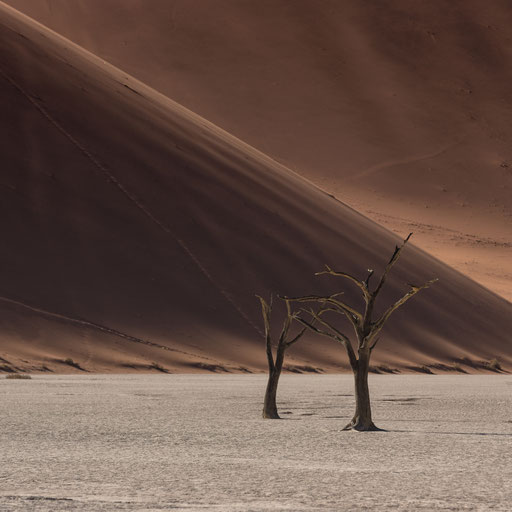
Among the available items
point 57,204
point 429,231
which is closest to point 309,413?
point 57,204

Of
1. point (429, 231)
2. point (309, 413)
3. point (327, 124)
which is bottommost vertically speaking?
point (309, 413)

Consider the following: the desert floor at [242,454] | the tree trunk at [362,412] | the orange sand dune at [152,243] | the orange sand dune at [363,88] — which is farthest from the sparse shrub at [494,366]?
the tree trunk at [362,412]

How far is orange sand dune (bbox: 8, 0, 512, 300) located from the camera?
80.3 metres

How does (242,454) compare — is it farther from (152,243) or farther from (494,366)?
(494,366)

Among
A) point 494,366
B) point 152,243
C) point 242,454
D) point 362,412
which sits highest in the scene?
point 152,243

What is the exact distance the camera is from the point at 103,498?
8648mm

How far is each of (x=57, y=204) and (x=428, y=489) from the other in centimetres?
3596

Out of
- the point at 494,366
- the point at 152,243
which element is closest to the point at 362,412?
the point at 152,243

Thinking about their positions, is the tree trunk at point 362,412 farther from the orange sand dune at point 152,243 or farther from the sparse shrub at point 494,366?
the sparse shrub at point 494,366

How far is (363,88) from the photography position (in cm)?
9400

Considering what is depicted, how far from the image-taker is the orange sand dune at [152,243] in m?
39.5

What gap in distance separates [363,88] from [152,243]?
52.3 metres

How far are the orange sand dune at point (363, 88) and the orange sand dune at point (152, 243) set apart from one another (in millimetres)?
19590

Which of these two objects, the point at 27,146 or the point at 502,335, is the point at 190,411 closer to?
the point at 27,146
